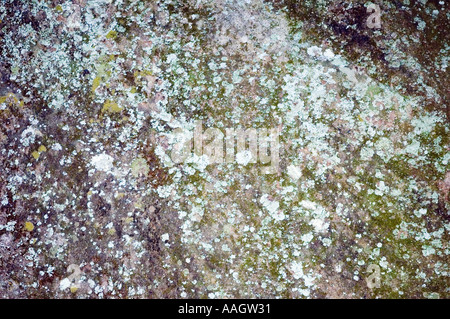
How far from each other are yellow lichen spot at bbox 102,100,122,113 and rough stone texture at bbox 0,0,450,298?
0.05m

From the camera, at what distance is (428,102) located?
97.6 inches

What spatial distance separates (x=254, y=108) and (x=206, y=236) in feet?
3.52

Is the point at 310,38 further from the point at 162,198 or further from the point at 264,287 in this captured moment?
the point at 264,287

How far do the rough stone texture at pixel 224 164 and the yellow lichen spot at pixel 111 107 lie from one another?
2.0 inches

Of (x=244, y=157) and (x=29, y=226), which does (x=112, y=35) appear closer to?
(x=244, y=157)

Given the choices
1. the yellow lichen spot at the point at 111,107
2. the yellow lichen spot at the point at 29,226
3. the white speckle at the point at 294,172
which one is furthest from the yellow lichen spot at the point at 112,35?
the white speckle at the point at 294,172

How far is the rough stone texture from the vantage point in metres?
2.34

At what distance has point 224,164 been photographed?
2447mm

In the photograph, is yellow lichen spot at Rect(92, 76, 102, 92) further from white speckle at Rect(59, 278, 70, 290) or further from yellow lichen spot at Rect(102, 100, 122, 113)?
white speckle at Rect(59, 278, 70, 290)

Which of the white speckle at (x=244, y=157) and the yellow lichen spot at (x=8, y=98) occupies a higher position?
the white speckle at (x=244, y=157)

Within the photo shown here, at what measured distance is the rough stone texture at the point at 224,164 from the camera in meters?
2.34

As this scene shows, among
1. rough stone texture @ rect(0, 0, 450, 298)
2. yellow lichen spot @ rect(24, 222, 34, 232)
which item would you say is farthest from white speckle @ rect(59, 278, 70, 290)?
yellow lichen spot @ rect(24, 222, 34, 232)

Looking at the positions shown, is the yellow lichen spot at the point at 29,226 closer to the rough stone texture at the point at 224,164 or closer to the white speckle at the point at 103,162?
the rough stone texture at the point at 224,164

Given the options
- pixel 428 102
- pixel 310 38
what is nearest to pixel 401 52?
pixel 428 102
